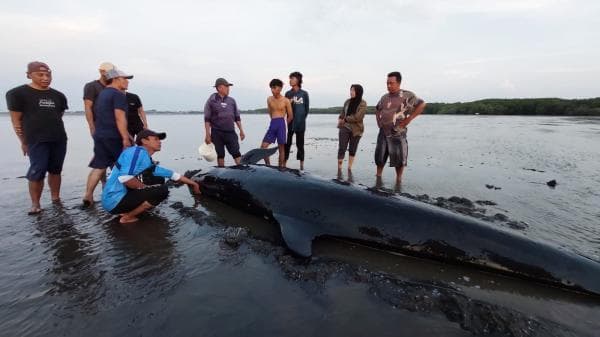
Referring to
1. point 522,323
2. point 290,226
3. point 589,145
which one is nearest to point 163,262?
point 290,226

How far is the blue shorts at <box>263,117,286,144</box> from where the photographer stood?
28.6ft

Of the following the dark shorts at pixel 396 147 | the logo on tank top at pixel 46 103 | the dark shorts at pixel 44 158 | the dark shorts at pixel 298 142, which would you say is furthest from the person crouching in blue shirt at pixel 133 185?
Answer: the dark shorts at pixel 396 147

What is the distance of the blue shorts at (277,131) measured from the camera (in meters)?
8.72

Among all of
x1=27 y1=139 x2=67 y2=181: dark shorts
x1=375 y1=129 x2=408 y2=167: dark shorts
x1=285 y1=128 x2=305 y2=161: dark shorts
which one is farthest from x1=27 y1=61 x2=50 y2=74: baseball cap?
x1=375 y1=129 x2=408 y2=167: dark shorts

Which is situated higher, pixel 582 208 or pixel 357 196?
pixel 357 196

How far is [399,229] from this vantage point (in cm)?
393

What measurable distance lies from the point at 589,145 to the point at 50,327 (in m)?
18.5

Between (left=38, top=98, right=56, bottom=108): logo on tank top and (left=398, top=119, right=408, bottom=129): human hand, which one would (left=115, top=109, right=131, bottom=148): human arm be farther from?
(left=398, top=119, right=408, bottom=129): human hand

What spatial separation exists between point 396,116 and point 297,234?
470 cm

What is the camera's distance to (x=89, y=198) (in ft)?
19.0

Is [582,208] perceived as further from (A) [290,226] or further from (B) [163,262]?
(B) [163,262]

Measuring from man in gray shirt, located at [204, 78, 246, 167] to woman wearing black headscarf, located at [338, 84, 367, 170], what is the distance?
2897 millimetres

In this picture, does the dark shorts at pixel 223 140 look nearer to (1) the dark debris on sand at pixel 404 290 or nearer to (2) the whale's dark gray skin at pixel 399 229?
(2) the whale's dark gray skin at pixel 399 229

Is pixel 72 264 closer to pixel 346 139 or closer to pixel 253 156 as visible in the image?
pixel 253 156
